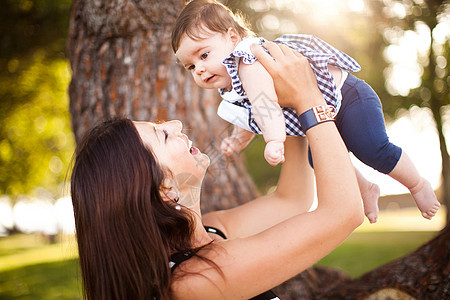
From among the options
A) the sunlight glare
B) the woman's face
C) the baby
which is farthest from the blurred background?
the woman's face

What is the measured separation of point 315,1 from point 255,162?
538 inches

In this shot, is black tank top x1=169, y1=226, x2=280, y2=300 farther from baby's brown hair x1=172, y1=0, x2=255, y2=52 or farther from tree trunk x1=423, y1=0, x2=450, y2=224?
tree trunk x1=423, y1=0, x2=450, y2=224

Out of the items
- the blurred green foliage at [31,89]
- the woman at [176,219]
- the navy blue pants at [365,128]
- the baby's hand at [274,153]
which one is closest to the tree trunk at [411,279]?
the navy blue pants at [365,128]

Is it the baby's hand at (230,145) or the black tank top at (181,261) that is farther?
the baby's hand at (230,145)

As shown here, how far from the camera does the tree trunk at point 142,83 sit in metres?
3.03

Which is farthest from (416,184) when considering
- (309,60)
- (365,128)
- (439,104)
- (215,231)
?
(439,104)

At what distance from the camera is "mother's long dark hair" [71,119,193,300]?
5.40 ft

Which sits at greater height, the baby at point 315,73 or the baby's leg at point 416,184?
the baby at point 315,73

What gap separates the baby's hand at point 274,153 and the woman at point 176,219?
16cm

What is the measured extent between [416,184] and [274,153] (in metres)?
0.76

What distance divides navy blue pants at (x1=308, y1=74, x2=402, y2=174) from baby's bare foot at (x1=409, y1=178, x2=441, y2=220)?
7.4 inches

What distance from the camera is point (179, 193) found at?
1883mm

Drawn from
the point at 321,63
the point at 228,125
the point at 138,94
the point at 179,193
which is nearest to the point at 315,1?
the point at 228,125

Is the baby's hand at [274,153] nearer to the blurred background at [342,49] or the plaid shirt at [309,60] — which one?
the plaid shirt at [309,60]
